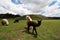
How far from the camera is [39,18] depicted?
432 centimetres

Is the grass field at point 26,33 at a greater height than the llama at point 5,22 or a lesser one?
lesser

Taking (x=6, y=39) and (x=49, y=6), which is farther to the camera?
(x=49, y=6)

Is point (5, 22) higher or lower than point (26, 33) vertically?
higher

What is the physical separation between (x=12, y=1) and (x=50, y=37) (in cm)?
150

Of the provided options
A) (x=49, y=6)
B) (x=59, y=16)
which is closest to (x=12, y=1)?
(x=49, y=6)

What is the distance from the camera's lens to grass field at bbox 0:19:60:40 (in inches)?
158

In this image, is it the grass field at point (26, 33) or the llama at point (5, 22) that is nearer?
the grass field at point (26, 33)

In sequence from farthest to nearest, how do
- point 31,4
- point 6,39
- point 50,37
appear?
point 31,4, point 50,37, point 6,39

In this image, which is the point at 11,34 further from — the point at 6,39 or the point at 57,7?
the point at 57,7

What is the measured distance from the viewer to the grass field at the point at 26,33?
4016 mm

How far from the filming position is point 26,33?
418cm

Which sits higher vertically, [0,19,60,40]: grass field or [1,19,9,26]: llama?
[1,19,9,26]: llama

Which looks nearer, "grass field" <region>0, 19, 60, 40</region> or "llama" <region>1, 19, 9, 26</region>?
"grass field" <region>0, 19, 60, 40</region>

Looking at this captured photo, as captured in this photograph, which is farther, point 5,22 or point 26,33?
point 5,22
